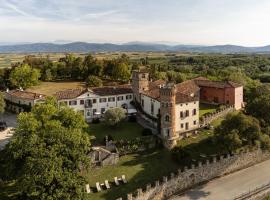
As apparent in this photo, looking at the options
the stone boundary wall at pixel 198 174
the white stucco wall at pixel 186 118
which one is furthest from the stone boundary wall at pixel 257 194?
the white stucco wall at pixel 186 118

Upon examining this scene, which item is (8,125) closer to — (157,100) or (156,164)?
(157,100)

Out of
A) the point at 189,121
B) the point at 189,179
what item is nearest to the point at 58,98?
the point at 189,121

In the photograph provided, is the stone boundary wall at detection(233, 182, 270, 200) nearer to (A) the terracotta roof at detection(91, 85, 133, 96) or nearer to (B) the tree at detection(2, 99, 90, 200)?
(B) the tree at detection(2, 99, 90, 200)

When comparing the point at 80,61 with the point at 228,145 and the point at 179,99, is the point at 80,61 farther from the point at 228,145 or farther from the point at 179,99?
the point at 228,145

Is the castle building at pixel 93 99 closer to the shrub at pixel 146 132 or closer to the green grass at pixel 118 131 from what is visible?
the green grass at pixel 118 131

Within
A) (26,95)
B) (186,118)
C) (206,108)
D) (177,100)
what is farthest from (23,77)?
(186,118)

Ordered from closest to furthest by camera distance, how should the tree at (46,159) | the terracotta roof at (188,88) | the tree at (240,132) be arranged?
the tree at (46,159), the tree at (240,132), the terracotta roof at (188,88)
